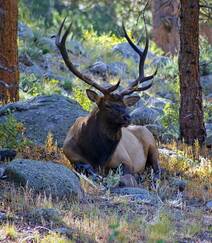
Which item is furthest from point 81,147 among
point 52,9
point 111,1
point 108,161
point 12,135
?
point 52,9

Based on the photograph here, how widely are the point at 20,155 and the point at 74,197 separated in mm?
2697

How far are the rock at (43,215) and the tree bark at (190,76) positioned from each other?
20.5 ft

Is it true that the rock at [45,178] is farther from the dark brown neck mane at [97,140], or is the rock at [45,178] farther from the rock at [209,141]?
the rock at [209,141]

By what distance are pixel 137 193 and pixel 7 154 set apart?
6.28 ft

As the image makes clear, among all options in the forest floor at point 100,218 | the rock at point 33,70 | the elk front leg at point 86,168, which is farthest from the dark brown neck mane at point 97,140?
the rock at point 33,70

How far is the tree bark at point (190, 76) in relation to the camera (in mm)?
12359

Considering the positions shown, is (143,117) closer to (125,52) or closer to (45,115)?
(45,115)

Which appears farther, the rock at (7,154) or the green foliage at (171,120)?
the green foliage at (171,120)

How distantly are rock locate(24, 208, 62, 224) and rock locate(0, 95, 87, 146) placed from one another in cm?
469

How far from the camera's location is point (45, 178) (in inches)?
302

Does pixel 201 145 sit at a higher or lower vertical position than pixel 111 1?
lower

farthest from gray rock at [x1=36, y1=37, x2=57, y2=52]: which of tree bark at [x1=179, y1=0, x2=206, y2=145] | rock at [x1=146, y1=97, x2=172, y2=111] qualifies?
tree bark at [x1=179, y1=0, x2=206, y2=145]

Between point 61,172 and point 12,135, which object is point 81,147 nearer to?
point 12,135

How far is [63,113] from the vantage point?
12086 mm
